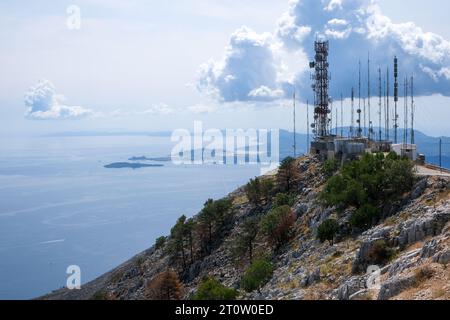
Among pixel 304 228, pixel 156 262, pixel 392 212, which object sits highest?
pixel 392 212

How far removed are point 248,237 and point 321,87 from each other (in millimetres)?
25474

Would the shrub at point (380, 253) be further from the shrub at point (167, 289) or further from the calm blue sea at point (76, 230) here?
the calm blue sea at point (76, 230)

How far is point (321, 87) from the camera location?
58750 millimetres

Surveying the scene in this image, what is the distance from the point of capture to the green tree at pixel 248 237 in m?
39.8

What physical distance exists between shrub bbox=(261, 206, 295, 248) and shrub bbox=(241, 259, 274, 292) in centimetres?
771

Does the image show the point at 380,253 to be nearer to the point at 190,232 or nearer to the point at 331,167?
the point at 331,167

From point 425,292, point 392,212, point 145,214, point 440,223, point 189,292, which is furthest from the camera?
point 145,214

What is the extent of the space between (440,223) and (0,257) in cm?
11877

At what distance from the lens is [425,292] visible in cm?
1580

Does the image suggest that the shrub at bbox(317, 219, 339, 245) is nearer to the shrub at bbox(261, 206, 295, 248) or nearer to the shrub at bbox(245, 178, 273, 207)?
the shrub at bbox(261, 206, 295, 248)

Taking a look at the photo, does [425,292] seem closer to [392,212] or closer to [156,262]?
[392,212]

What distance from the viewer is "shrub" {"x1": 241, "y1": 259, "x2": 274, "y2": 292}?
93.8 ft

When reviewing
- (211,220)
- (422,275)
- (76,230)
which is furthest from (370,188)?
(76,230)
